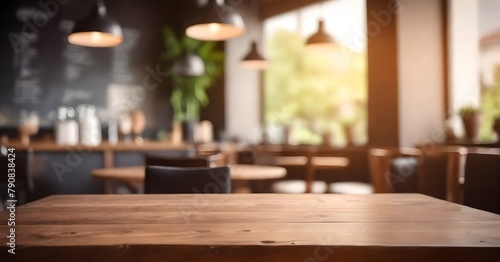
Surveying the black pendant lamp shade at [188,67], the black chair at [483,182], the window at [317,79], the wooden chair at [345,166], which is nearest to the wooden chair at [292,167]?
the wooden chair at [345,166]

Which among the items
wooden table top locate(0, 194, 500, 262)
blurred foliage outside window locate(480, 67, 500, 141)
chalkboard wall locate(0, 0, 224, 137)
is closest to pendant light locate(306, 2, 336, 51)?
blurred foliage outside window locate(480, 67, 500, 141)

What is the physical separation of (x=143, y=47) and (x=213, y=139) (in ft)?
5.46

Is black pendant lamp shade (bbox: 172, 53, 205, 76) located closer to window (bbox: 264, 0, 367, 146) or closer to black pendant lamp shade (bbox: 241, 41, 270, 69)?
black pendant lamp shade (bbox: 241, 41, 270, 69)

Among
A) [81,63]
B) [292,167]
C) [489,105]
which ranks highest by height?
[81,63]

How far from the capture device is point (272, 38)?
6645 mm

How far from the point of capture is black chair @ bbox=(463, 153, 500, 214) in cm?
188

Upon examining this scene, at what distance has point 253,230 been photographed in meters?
1.13

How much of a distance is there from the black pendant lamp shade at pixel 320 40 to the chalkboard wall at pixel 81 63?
94.3 inches

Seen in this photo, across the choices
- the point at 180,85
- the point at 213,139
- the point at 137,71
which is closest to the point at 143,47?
the point at 137,71

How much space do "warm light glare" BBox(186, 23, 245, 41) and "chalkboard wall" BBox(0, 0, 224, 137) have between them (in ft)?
10.3

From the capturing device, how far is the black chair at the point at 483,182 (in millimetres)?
1880

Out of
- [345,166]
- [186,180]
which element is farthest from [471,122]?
[186,180]

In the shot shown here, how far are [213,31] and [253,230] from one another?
8.50 ft

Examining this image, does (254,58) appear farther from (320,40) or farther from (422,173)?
(422,173)
